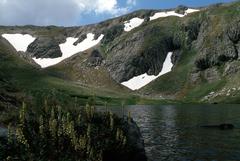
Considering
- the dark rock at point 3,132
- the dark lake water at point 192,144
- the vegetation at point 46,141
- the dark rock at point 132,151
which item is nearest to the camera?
the vegetation at point 46,141

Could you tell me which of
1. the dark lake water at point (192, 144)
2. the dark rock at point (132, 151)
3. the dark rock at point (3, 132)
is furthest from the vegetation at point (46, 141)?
the dark lake water at point (192, 144)

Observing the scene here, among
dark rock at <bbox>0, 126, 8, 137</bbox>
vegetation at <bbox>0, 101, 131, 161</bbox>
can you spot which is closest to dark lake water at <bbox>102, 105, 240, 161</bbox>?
vegetation at <bbox>0, 101, 131, 161</bbox>

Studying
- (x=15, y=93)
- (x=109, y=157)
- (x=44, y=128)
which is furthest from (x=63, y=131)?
(x=15, y=93)

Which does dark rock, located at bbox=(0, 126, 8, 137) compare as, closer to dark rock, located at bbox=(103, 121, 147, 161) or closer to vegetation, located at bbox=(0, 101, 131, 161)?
vegetation, located at bbox=(0, 101, 131, 161)

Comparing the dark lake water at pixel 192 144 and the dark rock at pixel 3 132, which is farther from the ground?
the dark rock at pixel 3 132

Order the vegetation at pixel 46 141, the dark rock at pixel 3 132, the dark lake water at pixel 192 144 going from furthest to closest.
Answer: the dark lake water at pixel 192 144
the dark rock at pixel 3 132
the vegetation at pixel 46 141

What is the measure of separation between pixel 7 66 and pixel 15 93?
16.7 feet

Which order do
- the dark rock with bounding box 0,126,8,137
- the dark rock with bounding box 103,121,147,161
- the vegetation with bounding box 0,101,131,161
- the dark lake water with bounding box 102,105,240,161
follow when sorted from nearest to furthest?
the vegetation with bounding box 0,101,131,161
the dark rock with bounding box 0,126,8,137
the dark rock with bounding box 103,121,147,161
the dark lake water with bounding box 102,105,240,161

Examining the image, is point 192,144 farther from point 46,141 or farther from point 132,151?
point 46,141

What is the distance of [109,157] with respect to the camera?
3375 cm

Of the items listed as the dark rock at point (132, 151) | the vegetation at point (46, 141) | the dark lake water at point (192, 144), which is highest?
the vegetation at point (46, 141)

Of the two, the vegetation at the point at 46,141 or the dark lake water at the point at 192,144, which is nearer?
the vegetation at the point at 46,141

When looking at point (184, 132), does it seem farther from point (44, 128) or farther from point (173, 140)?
point (44, 128)

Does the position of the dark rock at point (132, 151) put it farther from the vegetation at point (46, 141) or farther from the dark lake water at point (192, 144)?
the dark lake water at point (192, 144)
